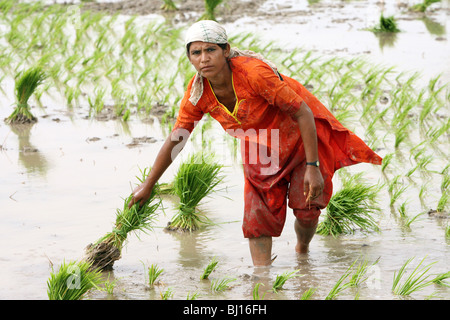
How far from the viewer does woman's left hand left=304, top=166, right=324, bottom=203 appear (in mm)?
3311

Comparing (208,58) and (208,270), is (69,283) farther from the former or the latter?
(208,58)

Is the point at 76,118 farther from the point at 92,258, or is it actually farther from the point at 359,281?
the point at 359,281

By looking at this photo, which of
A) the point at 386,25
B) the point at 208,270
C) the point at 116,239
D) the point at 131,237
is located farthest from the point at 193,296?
the point at 386,25

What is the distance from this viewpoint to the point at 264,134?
3.46 m

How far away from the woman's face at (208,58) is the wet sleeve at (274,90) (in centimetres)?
15

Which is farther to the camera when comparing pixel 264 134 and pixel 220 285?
pixel 264 134

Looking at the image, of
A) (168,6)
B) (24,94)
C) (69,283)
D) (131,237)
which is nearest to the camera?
(69,283)

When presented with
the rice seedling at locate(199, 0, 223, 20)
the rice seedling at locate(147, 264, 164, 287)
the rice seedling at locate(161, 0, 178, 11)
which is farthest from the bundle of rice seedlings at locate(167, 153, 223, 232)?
the rice seedling at locate(161, 0, 178, 11)

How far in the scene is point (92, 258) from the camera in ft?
11.3

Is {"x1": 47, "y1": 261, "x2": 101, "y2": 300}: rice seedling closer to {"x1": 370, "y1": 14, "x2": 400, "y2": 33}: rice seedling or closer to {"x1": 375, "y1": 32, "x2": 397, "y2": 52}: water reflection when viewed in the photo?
{"x1": 375, "y1": 32, "x2": 397, "y2": 52}: water reflection

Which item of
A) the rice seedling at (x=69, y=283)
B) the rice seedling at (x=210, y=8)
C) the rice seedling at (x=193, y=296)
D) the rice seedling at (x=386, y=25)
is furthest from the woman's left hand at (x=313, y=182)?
the rice seedling at (x=210, y=8)

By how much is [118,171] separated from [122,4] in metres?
6.28

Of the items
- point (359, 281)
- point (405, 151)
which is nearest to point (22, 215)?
point (359, 281)

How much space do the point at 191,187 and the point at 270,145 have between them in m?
0.78
